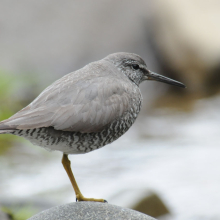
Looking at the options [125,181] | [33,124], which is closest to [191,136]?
[125,181]

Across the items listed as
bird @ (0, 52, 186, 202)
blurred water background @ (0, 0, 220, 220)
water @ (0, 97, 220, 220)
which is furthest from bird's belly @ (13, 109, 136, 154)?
blurred water background @ (0, 0, 220, 220)

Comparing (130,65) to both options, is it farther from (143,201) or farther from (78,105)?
(143,201)

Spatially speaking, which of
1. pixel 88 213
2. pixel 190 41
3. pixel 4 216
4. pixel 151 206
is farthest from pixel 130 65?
pixel 190 41

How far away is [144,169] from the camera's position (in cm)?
873

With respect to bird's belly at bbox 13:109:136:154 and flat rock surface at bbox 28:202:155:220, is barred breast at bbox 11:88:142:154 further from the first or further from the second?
flat rock surface at bbox 28:202:155:220

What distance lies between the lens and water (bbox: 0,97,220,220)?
7.74 metres

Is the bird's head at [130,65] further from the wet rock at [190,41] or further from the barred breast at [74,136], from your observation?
the wet rock at [190,41]

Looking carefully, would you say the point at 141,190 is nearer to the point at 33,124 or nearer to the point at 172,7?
the point at 33,124

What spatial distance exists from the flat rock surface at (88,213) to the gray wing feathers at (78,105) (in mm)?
873

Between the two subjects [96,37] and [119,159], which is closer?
[119,159]

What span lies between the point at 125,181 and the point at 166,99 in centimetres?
358

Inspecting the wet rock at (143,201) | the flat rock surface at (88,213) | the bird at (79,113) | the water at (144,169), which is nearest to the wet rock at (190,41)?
the water at (144,169)

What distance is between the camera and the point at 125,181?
830cm

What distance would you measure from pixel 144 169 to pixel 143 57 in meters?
3.35
